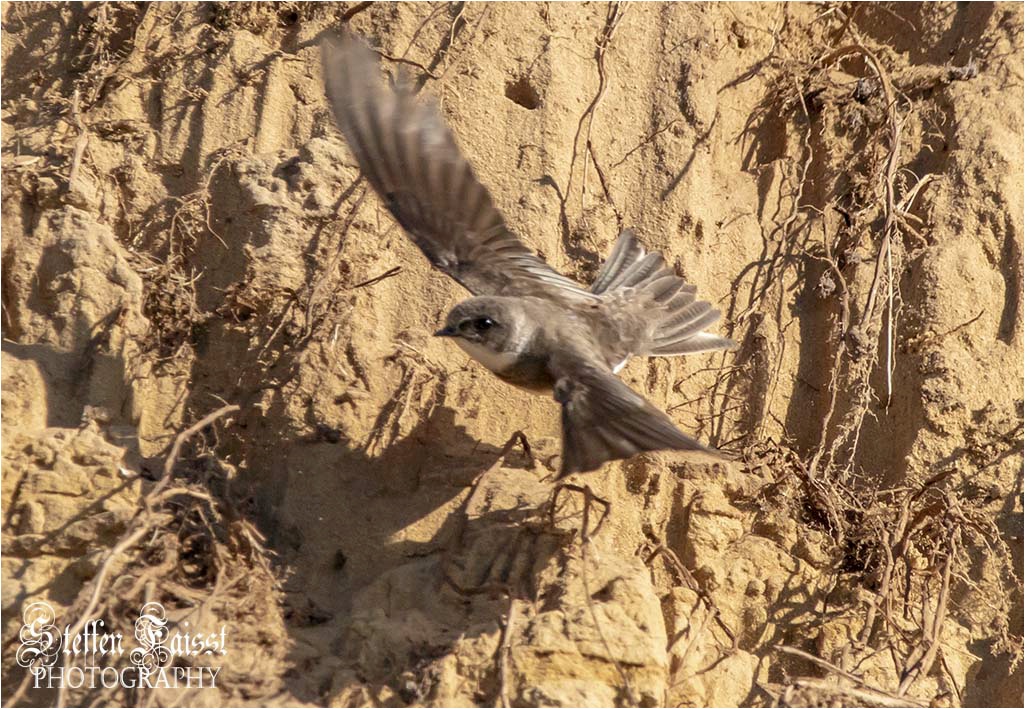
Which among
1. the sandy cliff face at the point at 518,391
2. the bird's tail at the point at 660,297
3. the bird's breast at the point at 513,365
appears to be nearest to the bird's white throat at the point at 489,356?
the bird's breast at the point at 513,365

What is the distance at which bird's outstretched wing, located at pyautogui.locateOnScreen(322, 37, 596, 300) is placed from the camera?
4152 millimetres

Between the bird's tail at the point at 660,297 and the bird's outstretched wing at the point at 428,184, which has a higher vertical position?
the bird's outstretched wing at the point at 428,184

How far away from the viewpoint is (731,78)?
5203 mm

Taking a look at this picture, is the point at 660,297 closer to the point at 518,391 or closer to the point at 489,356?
the point at 518,391

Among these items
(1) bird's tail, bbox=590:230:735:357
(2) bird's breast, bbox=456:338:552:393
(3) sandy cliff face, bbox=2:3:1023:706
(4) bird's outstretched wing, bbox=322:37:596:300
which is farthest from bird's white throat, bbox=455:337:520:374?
(1) bird's tail, bbox=590:230:735:357

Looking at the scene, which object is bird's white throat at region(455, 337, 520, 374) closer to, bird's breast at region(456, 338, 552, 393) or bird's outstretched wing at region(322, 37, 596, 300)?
bird's breast at region(456, 338, 552, 393)

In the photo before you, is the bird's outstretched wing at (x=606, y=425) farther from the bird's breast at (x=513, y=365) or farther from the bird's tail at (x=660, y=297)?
the bird's tail at (x=660, y=297)

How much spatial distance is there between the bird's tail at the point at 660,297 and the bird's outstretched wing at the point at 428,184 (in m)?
0.15

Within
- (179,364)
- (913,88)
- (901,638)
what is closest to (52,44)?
(179,364)

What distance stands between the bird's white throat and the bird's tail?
1.89ft

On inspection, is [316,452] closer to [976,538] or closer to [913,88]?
[976,538]

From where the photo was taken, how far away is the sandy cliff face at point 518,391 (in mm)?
3580

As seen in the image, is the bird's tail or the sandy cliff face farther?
the bird's tail

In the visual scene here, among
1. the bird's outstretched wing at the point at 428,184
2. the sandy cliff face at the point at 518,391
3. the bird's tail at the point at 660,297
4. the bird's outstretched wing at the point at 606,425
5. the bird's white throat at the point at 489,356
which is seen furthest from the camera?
the bird's tail at the point at 660,297
